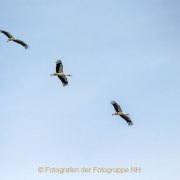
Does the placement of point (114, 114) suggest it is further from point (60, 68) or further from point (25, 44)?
point (25, 44)

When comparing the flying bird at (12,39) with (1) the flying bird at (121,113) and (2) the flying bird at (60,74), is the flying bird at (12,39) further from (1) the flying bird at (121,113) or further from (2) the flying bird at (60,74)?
(1) the flying bird at (121,113)

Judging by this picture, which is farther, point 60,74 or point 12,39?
point 12,39

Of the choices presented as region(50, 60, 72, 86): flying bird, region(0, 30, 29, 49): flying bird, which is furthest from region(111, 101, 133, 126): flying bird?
region(0, 30, 29, 49): flying bird

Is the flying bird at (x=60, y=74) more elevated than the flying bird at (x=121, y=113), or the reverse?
the flying bird at (x=60, y=74)

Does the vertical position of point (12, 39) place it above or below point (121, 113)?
above

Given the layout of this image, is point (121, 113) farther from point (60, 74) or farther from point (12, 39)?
point (12, 39)

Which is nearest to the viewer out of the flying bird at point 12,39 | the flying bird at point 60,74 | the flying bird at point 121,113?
the flying bird at point 60,74

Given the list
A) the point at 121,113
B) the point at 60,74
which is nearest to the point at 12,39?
the point at 60,74

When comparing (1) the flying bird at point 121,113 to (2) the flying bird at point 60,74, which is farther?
(1) the flying bird at point 121,113

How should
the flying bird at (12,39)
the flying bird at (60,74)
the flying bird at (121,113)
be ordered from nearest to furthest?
1. the flying bird at (60,74)
2. the flying bird at (121,113)
3. the flying bird at (12,39)

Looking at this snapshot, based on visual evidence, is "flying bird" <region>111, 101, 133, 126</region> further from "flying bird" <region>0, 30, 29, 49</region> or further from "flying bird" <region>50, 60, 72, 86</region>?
"flying bird" <region>0, 30, 29, 49</region>

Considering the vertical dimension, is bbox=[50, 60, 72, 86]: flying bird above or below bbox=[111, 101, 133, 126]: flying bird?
above

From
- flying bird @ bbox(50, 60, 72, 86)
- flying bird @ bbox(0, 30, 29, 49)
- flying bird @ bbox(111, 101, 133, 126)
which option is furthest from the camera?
flying bird @ bbox(0, 30, 29, 49)

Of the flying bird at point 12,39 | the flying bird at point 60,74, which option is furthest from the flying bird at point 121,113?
the flying bird at point 12,39
